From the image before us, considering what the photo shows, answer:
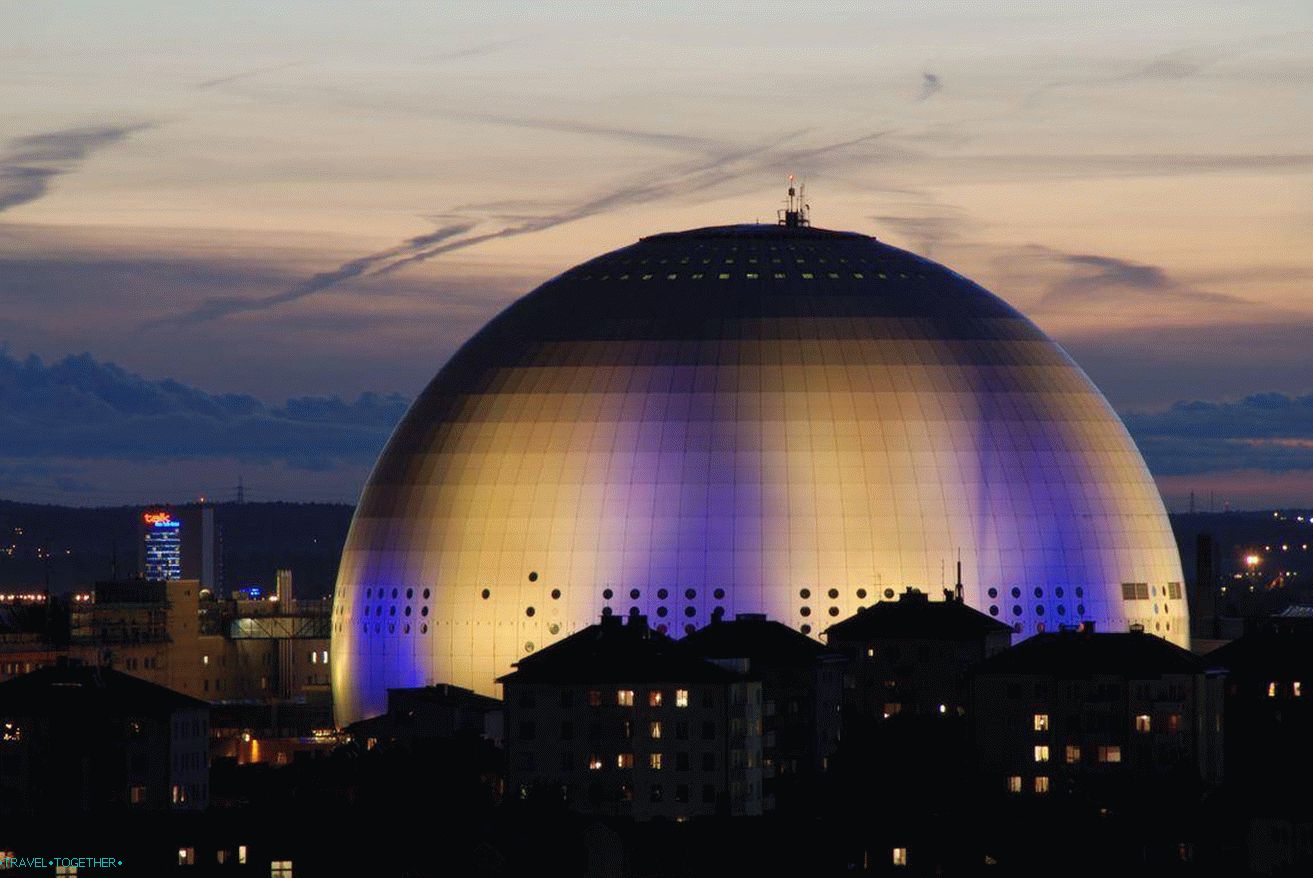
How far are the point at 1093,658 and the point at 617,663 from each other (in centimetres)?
1417

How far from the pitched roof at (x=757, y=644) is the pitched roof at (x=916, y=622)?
7.95 feet

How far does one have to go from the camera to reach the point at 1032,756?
413ft

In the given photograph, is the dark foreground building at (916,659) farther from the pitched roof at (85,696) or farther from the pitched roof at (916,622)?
the pitched roof at (85,696)

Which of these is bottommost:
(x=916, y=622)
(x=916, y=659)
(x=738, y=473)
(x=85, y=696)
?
(x=85, y=696)

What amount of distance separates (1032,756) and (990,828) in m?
21.7

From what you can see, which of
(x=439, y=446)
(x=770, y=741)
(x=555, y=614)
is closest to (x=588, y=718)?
(x=770, y=741)

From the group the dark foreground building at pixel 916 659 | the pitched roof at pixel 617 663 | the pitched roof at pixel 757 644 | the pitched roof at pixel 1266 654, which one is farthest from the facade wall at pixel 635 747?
the pitched roof at pixel 1266 654

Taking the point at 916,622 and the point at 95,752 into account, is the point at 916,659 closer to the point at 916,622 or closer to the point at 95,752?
the point at 916,622

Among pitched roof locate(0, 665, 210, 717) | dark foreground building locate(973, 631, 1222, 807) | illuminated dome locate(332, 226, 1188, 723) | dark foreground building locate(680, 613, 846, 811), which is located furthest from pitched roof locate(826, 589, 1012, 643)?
pitched roof locate(0, 665, 210, 717)

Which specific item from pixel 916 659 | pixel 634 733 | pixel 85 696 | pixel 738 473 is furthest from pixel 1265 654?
pixel 85 696

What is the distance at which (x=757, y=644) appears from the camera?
13062 centimetres

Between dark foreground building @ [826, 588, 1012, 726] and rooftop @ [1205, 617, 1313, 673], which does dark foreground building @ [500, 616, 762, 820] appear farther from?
rooftop @ [1205, 617, 1313, 673]

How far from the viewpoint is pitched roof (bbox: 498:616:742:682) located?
12169cm

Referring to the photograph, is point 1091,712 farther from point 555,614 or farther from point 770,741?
point 555,614
